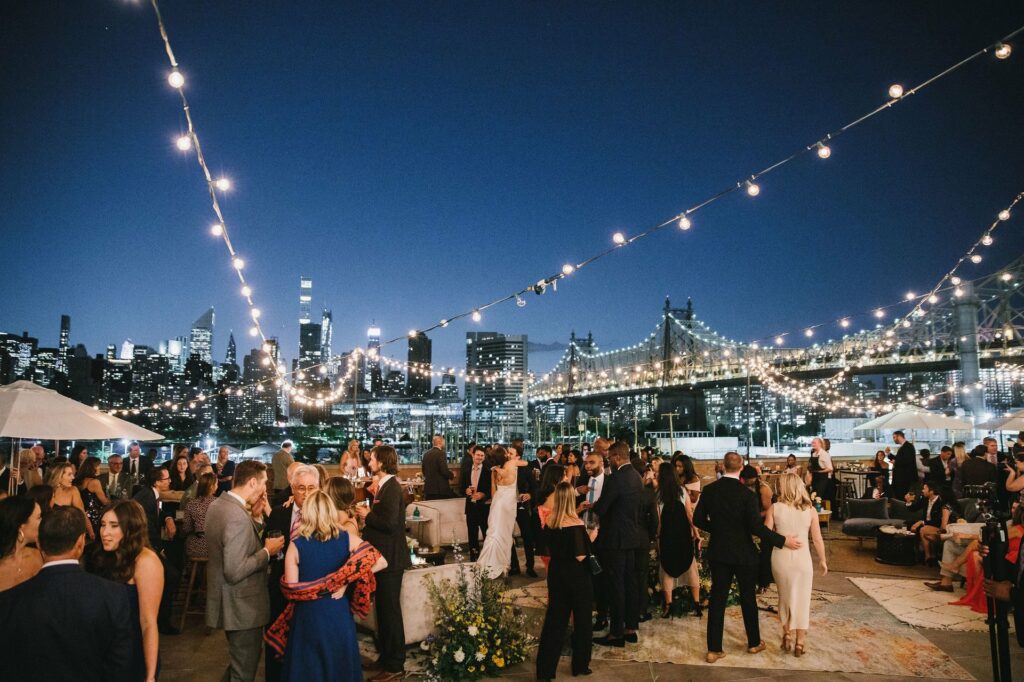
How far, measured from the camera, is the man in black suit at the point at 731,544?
15.8ft

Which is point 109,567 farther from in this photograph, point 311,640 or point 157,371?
point 157,371

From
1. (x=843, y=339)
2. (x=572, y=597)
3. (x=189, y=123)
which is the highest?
(x=843, y=339)

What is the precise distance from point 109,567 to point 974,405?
2971 centimetres

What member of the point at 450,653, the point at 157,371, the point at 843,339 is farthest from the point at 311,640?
the point at 157,371

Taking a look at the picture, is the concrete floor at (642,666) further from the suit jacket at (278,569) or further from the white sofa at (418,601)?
the suit jacket at (278,569)

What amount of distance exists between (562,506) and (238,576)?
2.15 m

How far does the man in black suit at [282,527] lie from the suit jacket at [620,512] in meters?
2.45

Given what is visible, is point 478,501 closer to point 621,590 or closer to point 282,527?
point 621,590

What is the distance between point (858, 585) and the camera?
718cm

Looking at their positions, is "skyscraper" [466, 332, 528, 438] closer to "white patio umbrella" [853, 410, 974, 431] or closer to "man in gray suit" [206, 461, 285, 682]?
"white patio umbrella" [853, 410, 974, 431]

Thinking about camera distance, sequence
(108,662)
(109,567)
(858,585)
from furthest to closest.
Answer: (858,585) < (109,567) < (108,662)

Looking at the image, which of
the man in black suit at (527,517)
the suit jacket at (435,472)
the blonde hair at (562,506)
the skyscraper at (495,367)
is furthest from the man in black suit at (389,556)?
the skyscraper at (495,367)

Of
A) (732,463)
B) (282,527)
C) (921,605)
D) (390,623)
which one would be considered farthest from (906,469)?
(282,527)

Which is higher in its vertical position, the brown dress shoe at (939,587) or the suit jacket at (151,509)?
the suit jacket at (151,509)
